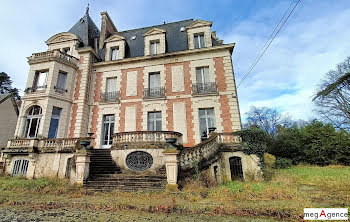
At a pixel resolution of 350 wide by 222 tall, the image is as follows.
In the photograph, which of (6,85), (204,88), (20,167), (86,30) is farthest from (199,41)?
(6,85)

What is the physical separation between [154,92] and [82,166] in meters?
6.50

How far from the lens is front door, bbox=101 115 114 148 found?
436 inches

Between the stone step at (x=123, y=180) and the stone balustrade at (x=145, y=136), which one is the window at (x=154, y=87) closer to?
the stone balustrade at (x=145, y=136)

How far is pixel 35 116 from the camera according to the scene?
1080 centimetres

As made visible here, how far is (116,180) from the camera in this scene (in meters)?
6.39

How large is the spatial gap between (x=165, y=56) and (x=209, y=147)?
295 inches

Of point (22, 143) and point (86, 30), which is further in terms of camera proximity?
point (86, 30)

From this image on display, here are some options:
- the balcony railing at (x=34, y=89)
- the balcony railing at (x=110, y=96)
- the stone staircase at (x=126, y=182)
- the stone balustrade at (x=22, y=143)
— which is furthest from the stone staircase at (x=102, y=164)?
the balcony railing at (x=34, y=89)

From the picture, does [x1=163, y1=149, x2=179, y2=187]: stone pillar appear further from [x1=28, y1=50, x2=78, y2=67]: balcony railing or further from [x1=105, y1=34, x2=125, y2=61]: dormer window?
[x1=28, y1=50, x2=78, y2=67]: balcony railing

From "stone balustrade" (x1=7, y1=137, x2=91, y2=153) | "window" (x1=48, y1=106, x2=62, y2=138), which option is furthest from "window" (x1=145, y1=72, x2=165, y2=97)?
"window" (x1=48, y1=106, x2=62, y2=138)

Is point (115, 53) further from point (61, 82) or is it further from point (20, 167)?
point (20, 167)

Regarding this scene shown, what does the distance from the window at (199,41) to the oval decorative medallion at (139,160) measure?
28.0 feet

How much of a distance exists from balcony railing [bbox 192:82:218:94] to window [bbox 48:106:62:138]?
9.47 meters

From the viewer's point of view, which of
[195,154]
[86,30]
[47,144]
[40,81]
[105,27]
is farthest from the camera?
[86,30]
